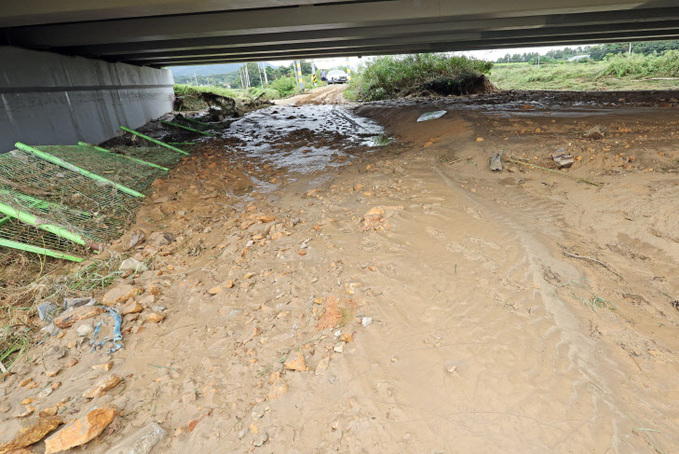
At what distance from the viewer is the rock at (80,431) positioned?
204 centimetres

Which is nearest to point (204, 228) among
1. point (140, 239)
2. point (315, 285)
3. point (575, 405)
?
point (140, 239)

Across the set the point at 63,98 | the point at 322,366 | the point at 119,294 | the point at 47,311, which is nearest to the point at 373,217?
the point at 322,366

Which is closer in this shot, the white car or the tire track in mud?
the tire track in mud

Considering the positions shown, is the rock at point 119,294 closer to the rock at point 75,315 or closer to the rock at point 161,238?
the rock at point 75,315

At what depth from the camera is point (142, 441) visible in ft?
6.80

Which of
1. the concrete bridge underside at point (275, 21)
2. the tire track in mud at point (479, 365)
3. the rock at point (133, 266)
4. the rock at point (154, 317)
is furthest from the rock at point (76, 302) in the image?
the concrete bridge underside at point (275, 21)

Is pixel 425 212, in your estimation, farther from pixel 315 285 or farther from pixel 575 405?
pixel 575 405

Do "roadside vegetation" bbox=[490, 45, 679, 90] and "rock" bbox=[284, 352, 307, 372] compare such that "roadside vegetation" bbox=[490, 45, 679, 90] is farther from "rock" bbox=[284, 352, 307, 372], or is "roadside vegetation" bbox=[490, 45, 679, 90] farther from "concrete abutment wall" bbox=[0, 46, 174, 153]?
"rock" bbox=[284, 352, 307, 372]

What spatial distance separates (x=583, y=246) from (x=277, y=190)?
493cm

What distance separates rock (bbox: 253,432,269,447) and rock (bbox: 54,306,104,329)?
7.24 ft

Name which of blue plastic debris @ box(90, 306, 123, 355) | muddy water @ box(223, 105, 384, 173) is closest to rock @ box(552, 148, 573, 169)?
Result: muddy water @ box(223, 105, 384, 173)

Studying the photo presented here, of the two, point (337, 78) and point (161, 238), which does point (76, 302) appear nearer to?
point (161, 238)

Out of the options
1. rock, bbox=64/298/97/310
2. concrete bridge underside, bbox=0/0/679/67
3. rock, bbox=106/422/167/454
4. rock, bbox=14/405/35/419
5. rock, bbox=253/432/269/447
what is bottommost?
rock, bbox=253/432/269/447

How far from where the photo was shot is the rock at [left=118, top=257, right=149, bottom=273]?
4.06 meters
